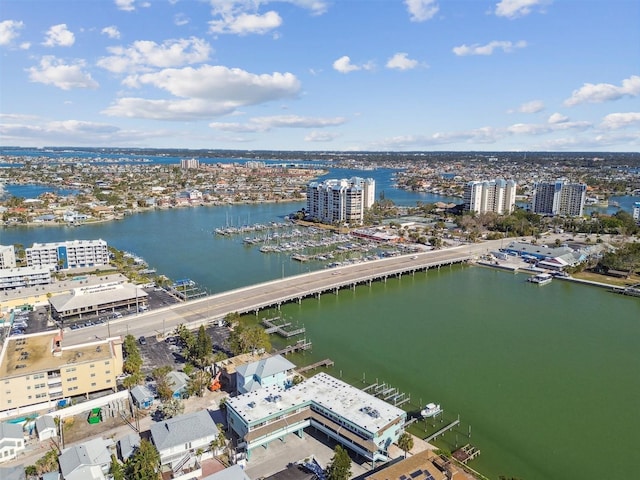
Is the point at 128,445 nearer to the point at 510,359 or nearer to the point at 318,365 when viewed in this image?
the point at 318,365

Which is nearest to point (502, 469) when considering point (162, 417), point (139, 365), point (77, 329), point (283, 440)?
point (283, 440)

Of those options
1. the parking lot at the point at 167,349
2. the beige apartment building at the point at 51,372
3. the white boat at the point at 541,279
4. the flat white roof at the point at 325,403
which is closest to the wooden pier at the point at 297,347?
the parking lot at the point at 167,349

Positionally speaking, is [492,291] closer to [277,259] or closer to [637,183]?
[277,259]

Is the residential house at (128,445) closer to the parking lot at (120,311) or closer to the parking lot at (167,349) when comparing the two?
the parking lot at (167,349)

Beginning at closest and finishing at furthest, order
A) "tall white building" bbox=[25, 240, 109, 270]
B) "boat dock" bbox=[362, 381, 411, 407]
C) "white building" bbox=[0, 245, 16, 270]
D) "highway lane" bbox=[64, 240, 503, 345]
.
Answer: "boat dock" bbox=[362, 381, 411, 407], "highway lane" bbox=[64, 240, 503, 345], "white building" bbox=[0, 245, 16, 270], "tall white building" bbox=[25, 240, 109, 270]

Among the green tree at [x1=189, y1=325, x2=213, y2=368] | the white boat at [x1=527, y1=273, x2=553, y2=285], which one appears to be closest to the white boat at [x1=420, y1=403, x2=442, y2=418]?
the green tree at [x1=189, y1=325, x2=213, y2=368]

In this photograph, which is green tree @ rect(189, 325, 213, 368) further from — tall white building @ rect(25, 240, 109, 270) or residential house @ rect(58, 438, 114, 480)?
tall white building @ rect(25, 240, 109, 270)

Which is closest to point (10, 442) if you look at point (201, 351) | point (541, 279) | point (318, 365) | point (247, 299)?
point (201, 351)
